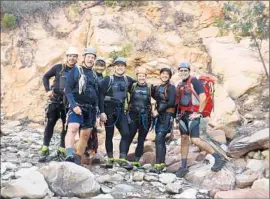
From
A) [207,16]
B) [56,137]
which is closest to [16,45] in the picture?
[56,137]

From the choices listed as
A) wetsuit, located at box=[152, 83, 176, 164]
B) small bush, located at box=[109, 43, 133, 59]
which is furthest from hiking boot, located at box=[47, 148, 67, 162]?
small bush, located at box=[109, 43, 133, 59]

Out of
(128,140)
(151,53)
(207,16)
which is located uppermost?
(207,16)

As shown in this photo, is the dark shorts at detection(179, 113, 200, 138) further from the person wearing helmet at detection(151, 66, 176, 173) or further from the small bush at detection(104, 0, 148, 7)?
the small bush at detection(104, 0, 148, 7)

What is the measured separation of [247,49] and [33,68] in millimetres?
6750

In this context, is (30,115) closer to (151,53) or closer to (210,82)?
(151,53)

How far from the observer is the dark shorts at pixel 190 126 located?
255 inches

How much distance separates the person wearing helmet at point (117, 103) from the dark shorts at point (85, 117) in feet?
1.16

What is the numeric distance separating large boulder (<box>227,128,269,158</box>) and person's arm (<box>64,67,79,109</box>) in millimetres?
3222

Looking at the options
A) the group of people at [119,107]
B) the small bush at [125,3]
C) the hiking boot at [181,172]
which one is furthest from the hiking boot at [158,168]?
the small bush at [125,3]

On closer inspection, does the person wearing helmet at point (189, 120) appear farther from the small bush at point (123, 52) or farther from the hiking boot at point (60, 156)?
the small bush at point (123, 52)

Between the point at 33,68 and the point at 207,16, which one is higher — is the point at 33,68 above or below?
below

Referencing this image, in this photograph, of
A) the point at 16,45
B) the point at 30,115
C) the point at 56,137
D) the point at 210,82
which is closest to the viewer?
the point at 210,82

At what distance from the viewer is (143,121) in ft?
22.6

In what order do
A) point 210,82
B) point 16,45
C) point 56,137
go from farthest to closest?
point 16,45 < point 56,137 < point 210,82
